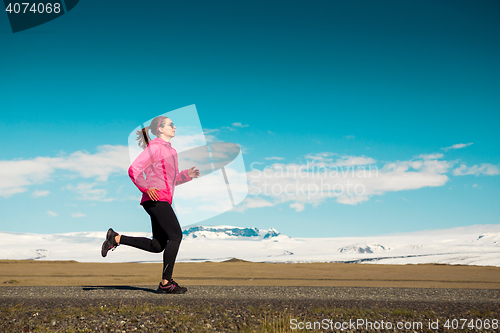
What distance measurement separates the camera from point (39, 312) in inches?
143

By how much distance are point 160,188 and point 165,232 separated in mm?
649

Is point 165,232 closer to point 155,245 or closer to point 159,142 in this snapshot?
point 155,245

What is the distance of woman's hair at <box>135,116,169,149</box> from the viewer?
530cm

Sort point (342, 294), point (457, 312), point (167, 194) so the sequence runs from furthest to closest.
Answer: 1. point (342, 294)
2. point (167, 194)
3. point (457, 312)

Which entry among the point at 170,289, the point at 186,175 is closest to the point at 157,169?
the point at 186,175

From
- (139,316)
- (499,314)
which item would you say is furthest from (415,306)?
(139,316)

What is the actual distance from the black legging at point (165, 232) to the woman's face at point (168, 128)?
1.02 meters

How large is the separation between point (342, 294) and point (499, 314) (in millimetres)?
2476

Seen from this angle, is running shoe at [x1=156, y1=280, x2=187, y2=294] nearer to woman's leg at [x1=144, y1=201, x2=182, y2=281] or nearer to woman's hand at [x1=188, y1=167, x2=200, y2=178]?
woman's leg at [x1=144, y1=201, x2=182, y2=281]

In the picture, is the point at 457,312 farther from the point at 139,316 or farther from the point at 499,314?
the point at 139,316

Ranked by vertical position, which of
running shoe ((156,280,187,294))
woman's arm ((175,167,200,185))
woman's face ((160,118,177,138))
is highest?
woman's face ((160,118,177,138))

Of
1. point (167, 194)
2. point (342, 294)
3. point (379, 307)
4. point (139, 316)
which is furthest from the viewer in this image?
point (342, 294)

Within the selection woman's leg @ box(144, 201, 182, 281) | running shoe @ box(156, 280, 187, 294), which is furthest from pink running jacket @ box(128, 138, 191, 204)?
running shoe @ box(156, 280, 187, 294)

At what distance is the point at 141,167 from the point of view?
16.0 feet
